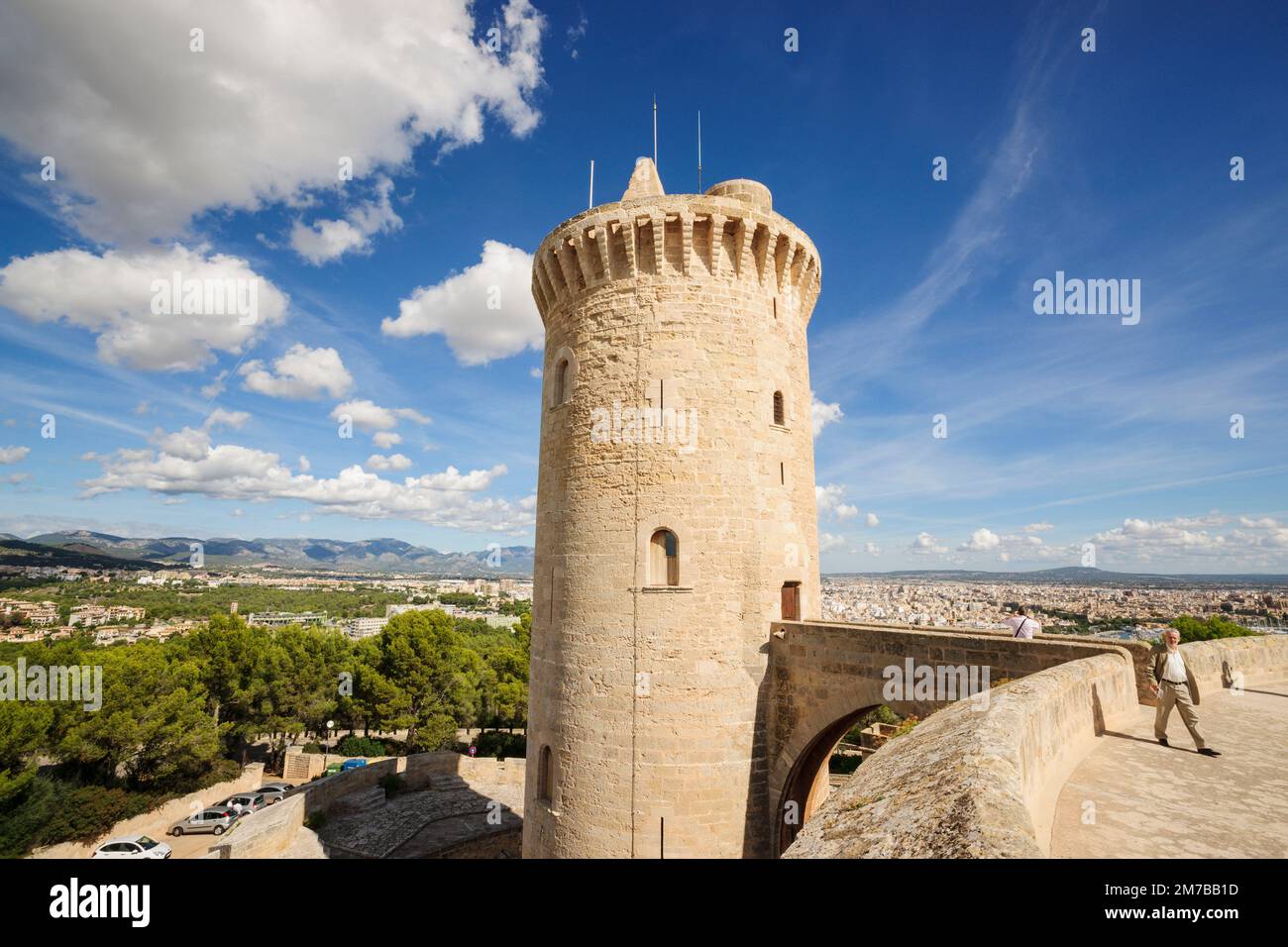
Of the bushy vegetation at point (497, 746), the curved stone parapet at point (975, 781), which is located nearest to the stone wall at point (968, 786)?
the curved stone parapet at point (975, 781)

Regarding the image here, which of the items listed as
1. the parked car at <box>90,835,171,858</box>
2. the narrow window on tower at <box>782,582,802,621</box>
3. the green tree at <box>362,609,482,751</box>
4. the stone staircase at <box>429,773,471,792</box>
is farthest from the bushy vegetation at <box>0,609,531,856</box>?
the narrow window on tower at <box>782,582,802,621</box>

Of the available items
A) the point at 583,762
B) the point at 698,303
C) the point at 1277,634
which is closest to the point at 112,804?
the point at 583,762

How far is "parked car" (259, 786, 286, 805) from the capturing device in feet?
96.6

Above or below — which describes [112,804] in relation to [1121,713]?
below

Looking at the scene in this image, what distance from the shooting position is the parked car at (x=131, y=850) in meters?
21.5

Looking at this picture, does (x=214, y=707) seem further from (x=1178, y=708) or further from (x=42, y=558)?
(x=42, y=558)

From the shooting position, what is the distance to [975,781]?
3.22 meters

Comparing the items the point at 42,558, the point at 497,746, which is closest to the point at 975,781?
the point at 497,746

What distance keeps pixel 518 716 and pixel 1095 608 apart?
6863 cm

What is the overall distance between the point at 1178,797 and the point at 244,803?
35.4 meters

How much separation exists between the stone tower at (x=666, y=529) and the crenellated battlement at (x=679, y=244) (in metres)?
0.04

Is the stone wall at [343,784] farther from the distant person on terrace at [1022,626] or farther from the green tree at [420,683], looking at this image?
the distant person on terrace at [1022,626]
